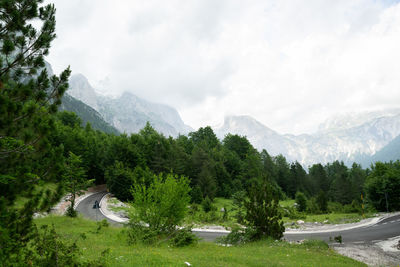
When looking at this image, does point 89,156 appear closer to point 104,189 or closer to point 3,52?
point 104,189

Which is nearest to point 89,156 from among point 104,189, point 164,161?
point 104,189

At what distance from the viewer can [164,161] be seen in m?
54.2

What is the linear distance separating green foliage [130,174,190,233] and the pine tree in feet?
35.1

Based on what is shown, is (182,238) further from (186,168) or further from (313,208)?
(186,168)

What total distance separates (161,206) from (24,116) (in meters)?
12.0

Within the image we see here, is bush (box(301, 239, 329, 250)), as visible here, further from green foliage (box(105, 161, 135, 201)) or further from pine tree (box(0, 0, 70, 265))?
green foliage (box(105, 161, 135, 201))

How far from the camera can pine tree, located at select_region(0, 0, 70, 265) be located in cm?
520

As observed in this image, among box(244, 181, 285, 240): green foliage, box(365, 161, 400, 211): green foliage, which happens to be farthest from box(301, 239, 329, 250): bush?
box(365, 161, 400, 211): green foliage

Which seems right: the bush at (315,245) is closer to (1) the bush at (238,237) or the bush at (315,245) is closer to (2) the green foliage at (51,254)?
(1) the bush at (238,237)

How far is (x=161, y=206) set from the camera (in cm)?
1622

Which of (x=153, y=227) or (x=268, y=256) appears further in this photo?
(x=153, y=227)

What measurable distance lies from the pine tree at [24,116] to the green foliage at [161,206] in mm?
10697

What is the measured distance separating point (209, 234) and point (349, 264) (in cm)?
1469

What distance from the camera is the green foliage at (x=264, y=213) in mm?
17844
